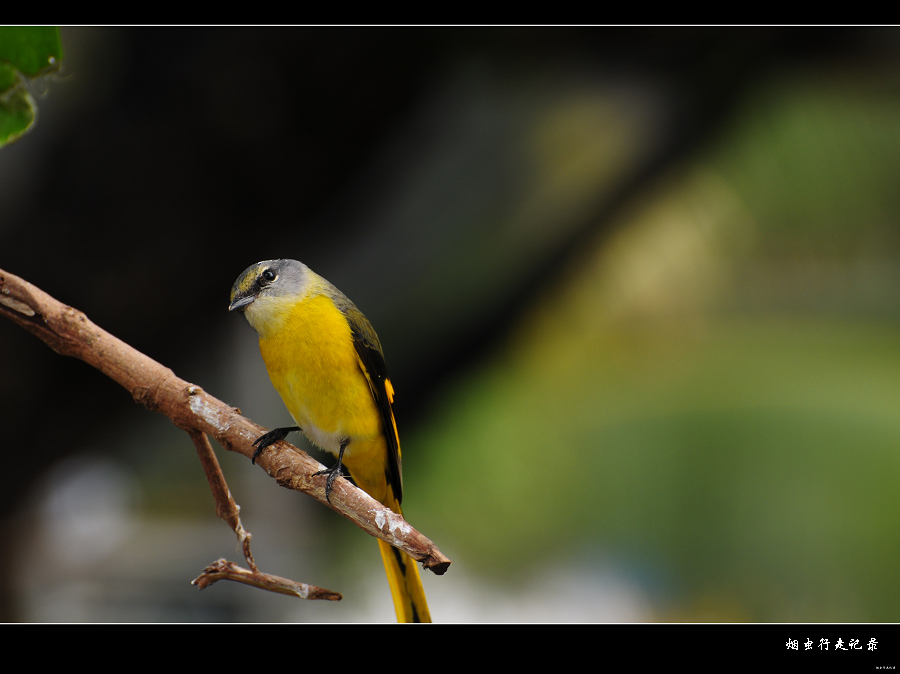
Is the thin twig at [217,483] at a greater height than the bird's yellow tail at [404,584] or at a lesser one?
greater

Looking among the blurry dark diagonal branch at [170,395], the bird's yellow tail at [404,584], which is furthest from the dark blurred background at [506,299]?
the blurry dark diagonal branch at [170,395]

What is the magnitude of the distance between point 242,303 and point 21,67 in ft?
0.95

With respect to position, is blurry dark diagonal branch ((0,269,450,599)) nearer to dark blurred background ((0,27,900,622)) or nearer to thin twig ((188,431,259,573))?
thin twig ((188,431,259,573))

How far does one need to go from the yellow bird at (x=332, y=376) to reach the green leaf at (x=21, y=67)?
229 millimetres

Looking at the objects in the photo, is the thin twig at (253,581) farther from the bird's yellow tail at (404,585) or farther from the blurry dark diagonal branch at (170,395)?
the bird's yellow tail at (404,585)

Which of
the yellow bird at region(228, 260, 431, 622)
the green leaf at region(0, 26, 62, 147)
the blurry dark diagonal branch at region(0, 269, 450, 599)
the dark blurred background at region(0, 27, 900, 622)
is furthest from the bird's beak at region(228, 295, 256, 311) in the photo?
the dark blurred background at region(0, 27, 900, 622)

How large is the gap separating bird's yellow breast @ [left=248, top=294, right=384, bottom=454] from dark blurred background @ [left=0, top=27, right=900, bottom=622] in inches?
17.1

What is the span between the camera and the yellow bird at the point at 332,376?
2.11 ft

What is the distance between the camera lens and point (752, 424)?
1.46 meters

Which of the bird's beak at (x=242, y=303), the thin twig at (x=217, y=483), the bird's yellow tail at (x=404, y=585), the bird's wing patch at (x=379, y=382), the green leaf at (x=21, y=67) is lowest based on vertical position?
the bird's yellow tail at (x=404, y=585)

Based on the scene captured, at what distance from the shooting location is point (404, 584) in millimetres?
686

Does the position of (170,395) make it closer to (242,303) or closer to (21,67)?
(242,303)

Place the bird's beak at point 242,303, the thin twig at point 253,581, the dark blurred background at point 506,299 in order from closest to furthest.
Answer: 1. the thin twig at point 253,581
2. the bird's beak at point 242,303
3. the dark blurred background at point 506,299

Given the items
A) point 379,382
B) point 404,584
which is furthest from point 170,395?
point 404,584
